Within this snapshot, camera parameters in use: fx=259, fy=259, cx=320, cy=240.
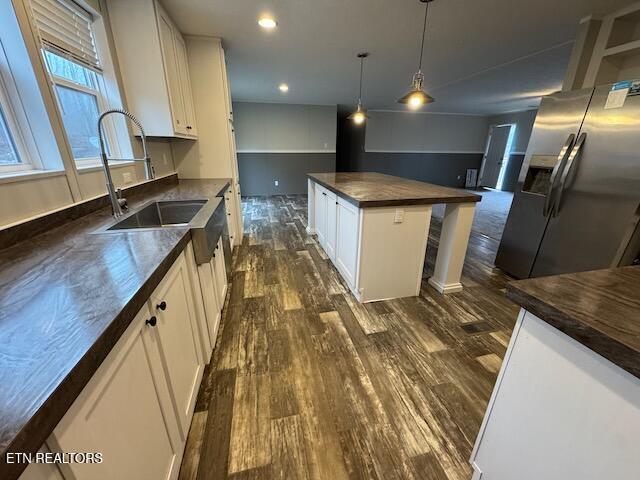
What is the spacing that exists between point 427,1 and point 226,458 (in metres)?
3.31

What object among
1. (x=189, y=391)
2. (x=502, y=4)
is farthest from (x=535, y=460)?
(x=502, y=4)

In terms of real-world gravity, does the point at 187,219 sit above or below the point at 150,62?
below

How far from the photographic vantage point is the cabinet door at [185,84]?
100 inches

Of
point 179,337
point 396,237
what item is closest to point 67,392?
point 179,337

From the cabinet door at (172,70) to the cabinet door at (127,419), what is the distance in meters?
2.23

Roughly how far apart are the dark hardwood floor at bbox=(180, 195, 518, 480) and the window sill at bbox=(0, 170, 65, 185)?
1360 millimetres

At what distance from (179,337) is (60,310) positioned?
548 mm

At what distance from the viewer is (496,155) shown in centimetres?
861

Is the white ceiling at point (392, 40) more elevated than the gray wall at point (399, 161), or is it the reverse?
the white ceiling at point (392, 40)

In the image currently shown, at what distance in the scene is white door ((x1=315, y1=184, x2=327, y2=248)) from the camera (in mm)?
3306

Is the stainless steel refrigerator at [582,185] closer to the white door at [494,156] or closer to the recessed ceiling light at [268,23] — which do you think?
the recessed ceiling light at [268,23]

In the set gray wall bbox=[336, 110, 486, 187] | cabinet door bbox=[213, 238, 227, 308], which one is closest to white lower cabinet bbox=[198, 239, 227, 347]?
cabinet door bbox=[213, 238, 227, 308]

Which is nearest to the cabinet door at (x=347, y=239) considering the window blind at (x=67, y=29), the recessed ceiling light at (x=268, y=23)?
the recessed ceiling light at (x=268, y=23)

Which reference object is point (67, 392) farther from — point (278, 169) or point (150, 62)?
point (278, 169)
